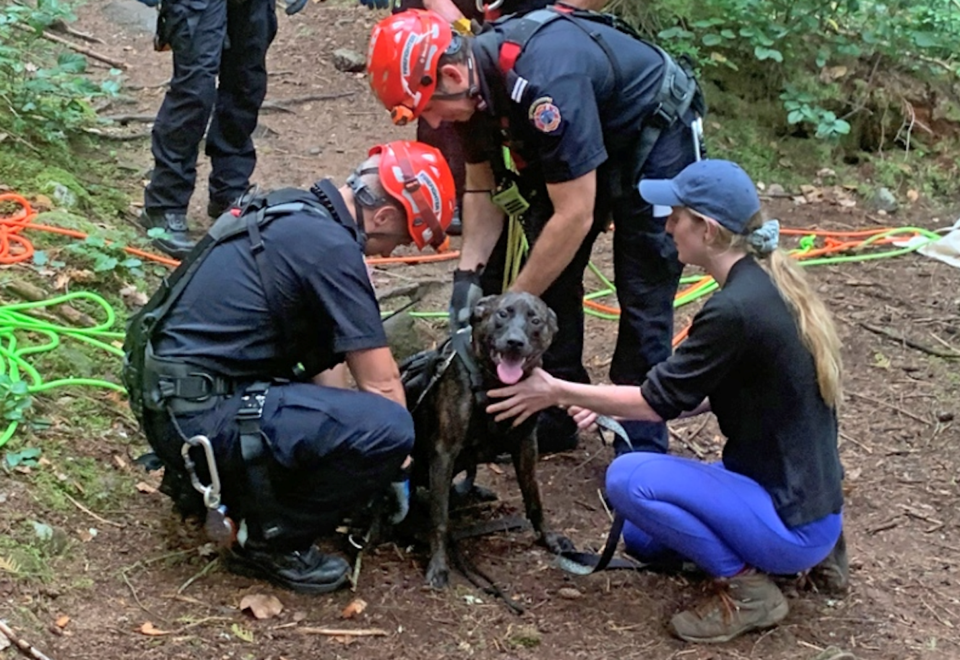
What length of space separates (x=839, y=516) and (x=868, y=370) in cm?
240

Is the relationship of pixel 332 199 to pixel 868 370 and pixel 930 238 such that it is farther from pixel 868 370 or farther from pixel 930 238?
pixel 930 238

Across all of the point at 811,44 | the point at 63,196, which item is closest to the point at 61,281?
the point at 63,196

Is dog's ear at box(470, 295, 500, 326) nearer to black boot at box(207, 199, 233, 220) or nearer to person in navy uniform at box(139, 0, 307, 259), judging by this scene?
person in navy uniform at box(139, 0, 307, 259)

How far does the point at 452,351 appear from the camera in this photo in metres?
3.93

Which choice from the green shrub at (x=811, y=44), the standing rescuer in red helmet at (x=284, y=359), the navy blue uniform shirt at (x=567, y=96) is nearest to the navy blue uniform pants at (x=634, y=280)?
the navy blue uniform shirt at (x=567, y=96)

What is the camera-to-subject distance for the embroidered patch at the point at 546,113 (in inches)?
149

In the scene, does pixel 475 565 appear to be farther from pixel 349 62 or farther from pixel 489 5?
pixel 349 62

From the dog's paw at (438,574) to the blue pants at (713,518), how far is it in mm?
692

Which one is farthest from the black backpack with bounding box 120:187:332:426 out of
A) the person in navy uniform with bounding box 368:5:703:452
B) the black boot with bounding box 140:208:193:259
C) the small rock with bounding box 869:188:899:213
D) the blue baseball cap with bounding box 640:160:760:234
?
the small rock with bounding box 869:188:899:213

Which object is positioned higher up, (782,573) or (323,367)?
(323,367)

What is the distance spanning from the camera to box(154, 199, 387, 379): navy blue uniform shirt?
3324 millimetres

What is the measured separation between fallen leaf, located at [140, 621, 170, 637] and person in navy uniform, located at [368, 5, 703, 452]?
1.61 meters

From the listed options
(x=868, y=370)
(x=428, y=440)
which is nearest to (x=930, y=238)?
(x=868, y=370)

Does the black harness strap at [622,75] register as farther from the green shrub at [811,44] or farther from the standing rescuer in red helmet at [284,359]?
the green shrub at [811,44]
